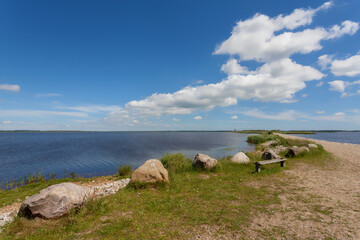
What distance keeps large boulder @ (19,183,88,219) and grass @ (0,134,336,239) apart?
9.3 inches

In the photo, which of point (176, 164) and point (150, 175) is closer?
point (150, 175)

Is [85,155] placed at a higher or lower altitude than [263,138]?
lower

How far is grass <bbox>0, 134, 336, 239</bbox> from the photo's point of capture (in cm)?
556

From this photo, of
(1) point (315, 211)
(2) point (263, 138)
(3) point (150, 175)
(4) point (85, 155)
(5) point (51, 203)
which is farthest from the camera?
(2) point (263, 138)

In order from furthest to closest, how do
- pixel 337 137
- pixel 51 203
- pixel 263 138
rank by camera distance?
pixel 337 137
pixel 263 138
pixel 51 203

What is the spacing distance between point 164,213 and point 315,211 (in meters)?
6.47

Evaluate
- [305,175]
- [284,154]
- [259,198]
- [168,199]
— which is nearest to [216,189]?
[259,198]

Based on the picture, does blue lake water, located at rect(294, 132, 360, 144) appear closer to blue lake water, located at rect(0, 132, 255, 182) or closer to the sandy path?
blue lake water, located at rect(0, 132, 255, 182)

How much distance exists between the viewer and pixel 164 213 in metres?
6.89

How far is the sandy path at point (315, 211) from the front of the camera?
212 inches

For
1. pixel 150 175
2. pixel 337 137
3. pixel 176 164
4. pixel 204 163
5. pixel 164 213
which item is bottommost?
pixel 337 137

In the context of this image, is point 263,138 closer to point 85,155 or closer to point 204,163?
point 204,163

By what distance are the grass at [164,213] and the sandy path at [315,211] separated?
1.15 ft

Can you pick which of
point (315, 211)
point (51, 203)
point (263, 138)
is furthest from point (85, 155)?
point (263, 138)
